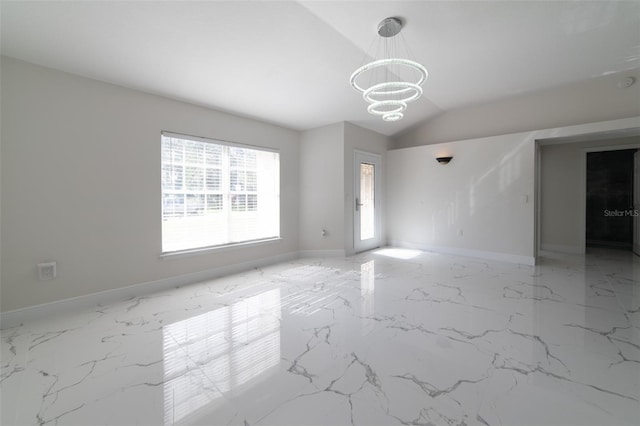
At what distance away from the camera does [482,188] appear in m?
5.07

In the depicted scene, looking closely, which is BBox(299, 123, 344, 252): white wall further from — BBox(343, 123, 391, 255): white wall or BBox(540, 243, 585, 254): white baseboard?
BBox(540, 243, 585, 254): white baseboard

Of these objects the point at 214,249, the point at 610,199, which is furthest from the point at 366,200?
the point at 610,199

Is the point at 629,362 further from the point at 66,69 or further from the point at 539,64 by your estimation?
the point at 66,69

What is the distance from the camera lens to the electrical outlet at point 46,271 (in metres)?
2.74

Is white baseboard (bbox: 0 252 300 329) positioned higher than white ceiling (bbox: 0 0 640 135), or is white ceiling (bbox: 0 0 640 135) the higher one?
white ceiling (bbox: 0 0 640 135)

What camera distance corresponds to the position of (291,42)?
2.96m

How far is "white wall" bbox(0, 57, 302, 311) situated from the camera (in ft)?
8.59

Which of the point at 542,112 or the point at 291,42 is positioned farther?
the point at 542,112

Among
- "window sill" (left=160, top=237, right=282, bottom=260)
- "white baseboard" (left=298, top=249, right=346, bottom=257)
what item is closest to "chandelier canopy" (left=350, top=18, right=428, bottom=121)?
"white baseboard" (left=298, top=249, right=346, bottom=257)

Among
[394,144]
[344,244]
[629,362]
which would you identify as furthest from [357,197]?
[629,362]

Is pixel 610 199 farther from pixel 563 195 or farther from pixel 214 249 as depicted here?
pixel 214 249

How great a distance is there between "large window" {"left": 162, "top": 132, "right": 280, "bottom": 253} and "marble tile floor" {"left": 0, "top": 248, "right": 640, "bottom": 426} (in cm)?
95

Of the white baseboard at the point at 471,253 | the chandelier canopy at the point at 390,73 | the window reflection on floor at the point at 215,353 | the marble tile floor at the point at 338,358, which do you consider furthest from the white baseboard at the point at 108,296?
the white baseboard at the point at 471,253

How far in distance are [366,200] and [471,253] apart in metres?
2.29
